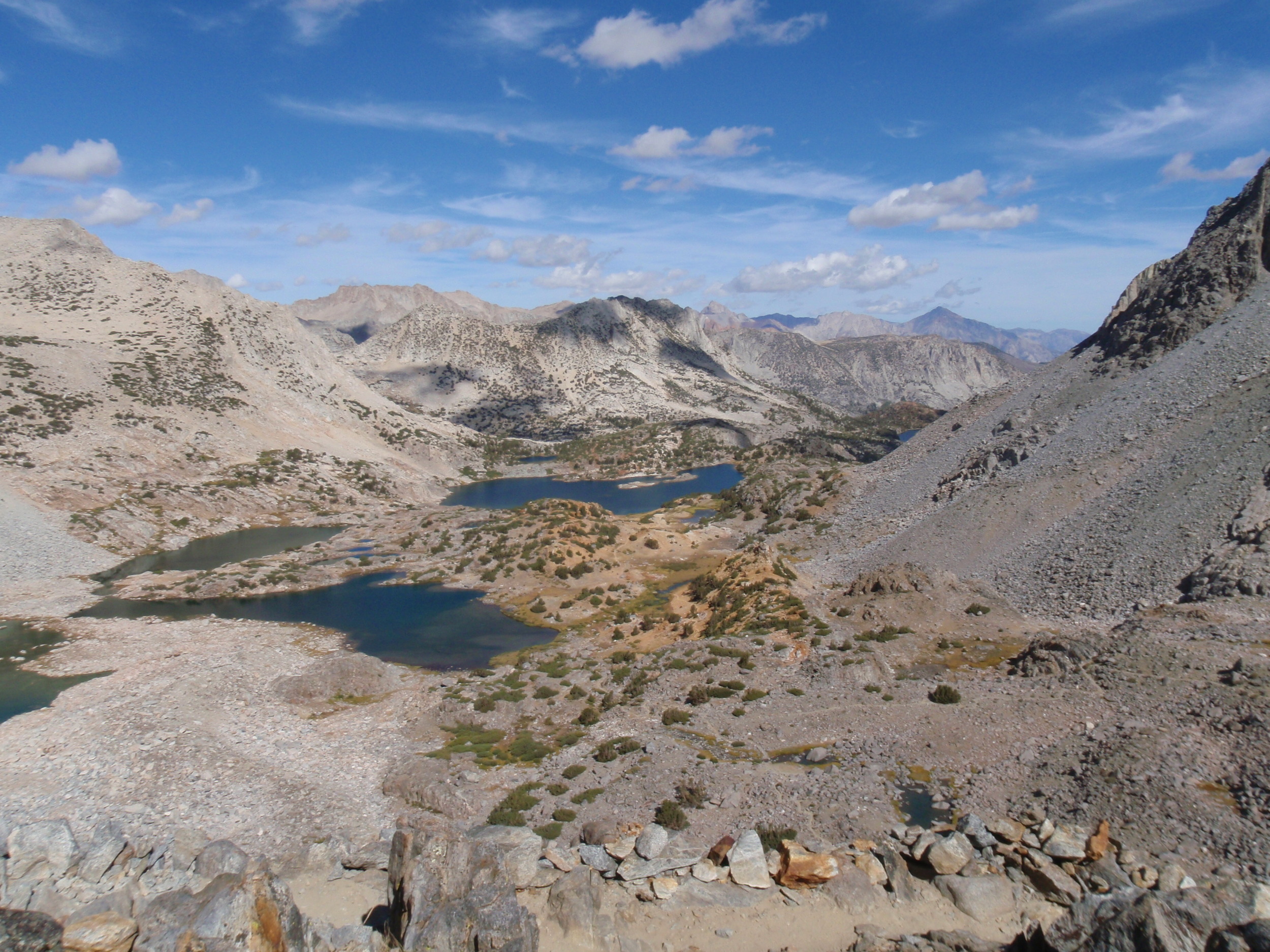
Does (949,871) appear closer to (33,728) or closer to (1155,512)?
(1155,512)

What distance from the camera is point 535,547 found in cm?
6122

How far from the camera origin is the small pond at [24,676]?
1334 inches

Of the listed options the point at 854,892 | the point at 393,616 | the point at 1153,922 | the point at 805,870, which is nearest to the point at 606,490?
the point at 393,616

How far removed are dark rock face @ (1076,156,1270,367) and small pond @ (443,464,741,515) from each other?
55220mm

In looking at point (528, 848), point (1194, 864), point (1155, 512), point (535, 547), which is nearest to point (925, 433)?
point (1155, 512)

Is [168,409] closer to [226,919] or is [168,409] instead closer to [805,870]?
[226,919]

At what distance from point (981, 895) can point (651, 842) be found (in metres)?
7.59

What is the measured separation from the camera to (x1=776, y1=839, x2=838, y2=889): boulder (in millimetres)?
15695

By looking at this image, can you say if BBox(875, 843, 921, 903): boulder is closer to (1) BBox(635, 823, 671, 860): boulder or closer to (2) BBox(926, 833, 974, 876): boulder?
(2) BBox(926, 833, 974, 876): boulder

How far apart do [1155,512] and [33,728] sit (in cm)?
5451

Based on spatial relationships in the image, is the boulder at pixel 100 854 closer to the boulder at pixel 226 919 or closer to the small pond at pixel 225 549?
the boulder at pixel 226 919

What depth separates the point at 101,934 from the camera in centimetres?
1105

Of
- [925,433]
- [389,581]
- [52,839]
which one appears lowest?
[389,581]

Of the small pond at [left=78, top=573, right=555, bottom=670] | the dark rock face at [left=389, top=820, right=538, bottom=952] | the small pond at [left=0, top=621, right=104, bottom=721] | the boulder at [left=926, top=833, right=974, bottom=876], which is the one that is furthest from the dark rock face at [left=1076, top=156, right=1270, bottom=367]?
the small pond at [left=0, top=621, right=104, bottom=721]
